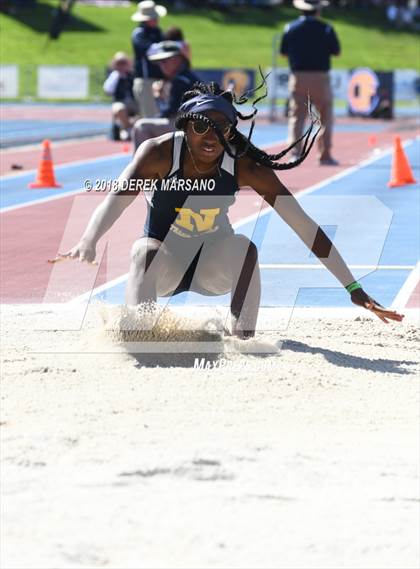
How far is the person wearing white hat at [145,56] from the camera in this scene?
1962 cm

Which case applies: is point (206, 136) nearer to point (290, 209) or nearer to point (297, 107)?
point (290, 209)

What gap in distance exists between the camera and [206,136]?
6.75 meters

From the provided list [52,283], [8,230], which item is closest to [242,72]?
[8,230]

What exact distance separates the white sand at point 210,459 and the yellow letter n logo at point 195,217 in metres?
0.72

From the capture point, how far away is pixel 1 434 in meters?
5.40

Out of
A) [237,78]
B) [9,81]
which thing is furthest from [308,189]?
[9,81]

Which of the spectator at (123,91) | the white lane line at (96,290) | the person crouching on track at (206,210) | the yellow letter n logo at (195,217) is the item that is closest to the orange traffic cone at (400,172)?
the white lane line at (96,290)

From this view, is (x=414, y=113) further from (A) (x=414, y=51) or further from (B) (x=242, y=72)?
(A) (x=414, y=51)

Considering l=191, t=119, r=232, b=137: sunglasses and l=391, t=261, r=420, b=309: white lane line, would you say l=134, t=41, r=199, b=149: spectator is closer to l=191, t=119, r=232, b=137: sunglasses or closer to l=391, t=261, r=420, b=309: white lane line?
l=391, t=261, r=420, b=309: white lane line

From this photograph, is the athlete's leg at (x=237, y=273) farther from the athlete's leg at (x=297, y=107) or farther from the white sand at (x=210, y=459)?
the athlete's leg at (x=297, y=107)

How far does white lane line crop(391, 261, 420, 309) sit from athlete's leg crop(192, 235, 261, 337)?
71.7 inches

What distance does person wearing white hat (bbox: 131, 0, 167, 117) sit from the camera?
19.6m

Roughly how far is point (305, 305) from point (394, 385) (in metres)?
2.57

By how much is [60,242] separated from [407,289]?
3.86 m
